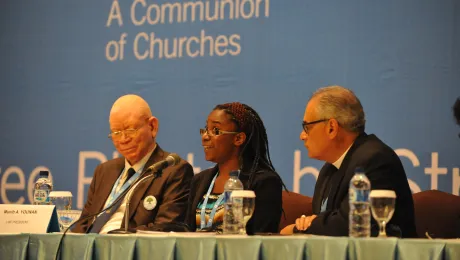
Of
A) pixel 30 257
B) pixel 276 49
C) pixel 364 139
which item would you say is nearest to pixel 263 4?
pixel 276 49

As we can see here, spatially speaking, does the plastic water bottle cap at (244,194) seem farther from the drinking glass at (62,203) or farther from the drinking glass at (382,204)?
the drinking glass at (62,203)

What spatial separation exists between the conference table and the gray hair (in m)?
1.26

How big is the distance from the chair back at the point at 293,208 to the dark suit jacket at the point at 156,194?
1.95 feet

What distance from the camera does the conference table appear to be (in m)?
3.21

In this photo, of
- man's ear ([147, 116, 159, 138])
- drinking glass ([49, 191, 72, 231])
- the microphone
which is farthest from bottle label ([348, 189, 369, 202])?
man's ear ([147, 116, 159, 138])

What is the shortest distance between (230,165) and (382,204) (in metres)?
1.54

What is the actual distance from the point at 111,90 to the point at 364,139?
105 inches

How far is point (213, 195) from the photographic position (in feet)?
Result: 16.5

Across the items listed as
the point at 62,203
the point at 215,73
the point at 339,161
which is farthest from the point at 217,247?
the point at 215,73

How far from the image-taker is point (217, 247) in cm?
347

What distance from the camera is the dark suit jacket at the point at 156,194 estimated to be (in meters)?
5.06

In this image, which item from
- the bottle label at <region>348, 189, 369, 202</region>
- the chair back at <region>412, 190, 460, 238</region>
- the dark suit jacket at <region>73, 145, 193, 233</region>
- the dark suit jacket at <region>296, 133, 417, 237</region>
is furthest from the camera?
the dark suit jacket at <region>73, 145, 193, 233</region>

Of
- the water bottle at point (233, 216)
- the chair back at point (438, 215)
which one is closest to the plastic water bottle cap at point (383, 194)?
the water bottle at point (233, 216)

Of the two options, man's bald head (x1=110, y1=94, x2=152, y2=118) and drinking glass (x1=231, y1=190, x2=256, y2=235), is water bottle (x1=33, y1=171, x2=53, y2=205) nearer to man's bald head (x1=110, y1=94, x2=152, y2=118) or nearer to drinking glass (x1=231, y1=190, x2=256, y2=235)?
man's bald head (x1=110, y1=94, x2=152, y2=118)
